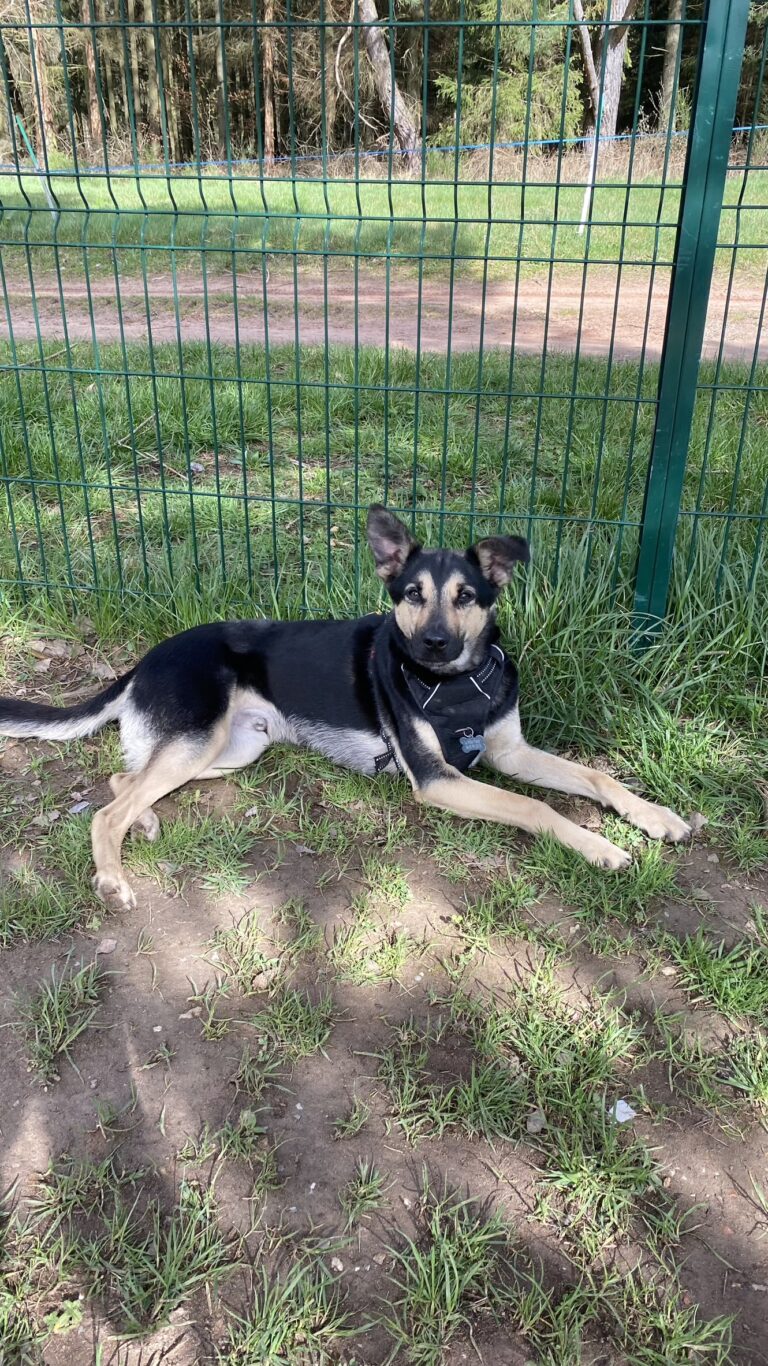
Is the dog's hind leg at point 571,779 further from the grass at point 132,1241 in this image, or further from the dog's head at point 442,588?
the grass at point 132,1241

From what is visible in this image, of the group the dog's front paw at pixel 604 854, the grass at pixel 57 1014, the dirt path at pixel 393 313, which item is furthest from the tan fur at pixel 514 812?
the dirt path at pixel 393 313

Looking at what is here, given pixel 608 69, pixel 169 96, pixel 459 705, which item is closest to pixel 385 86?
pixel 169 96

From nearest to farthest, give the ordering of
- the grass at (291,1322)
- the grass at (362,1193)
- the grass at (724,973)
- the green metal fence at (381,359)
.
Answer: the grass at (291,1322)
the grass at (362,1193)
the grass at (724,973)
the green metal fence at (381,359)

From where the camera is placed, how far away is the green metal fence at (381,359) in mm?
3807

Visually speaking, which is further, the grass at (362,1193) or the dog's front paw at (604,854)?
the dog's front paw at (604,854)

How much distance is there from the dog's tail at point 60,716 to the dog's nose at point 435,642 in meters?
1.28

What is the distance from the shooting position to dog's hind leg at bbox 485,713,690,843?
3531 mm

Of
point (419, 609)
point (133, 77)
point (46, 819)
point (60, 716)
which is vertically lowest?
point (46, 819)

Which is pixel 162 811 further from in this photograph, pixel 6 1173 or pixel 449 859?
pixel 6 1173

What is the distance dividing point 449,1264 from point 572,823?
A: 5.32ft

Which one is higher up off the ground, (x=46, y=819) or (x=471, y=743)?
(x=471, y=743)

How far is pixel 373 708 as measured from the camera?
3.85 meters

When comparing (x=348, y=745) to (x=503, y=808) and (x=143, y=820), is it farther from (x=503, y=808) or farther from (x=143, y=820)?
(x=143, y=820)

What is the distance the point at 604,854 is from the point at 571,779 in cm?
44
